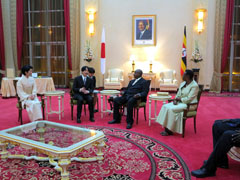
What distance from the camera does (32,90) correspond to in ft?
18.0

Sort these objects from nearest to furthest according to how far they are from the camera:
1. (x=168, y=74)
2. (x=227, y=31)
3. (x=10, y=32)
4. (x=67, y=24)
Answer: (x=227, y=31), (x=168, y=74), (x=67, y=24), (x=10, y=32)

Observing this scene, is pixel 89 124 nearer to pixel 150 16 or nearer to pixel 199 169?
pixel 199 169

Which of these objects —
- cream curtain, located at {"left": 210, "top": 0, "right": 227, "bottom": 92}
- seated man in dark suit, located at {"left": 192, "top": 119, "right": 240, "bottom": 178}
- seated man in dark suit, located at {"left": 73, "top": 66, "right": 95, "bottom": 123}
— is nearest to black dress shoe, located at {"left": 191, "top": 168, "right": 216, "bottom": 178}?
seated man in dark suit, located at {"left": 192, "top": 119, "right": 240, "bottom": 178}

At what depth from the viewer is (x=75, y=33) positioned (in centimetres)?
1088

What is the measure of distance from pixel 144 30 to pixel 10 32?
629 cm

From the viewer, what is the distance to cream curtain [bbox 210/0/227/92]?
32.0 feet

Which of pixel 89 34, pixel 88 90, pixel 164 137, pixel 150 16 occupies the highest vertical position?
pixel 150 16

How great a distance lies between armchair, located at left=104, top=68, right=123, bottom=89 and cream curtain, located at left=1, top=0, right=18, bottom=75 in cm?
447

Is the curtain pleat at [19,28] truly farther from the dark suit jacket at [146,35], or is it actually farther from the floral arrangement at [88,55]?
Result: the dark suit jacket at [146,35]

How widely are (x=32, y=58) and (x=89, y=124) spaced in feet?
25.0

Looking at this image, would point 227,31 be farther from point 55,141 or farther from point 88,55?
point 55,141

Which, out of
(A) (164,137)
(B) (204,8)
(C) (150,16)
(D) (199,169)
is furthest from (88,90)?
(B) (204,8)

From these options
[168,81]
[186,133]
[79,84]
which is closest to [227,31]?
[168,81]

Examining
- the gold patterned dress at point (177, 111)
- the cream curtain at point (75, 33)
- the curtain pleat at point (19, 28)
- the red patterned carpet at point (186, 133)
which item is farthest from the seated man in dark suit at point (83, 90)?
the curtain pleat at point (19, 28)
